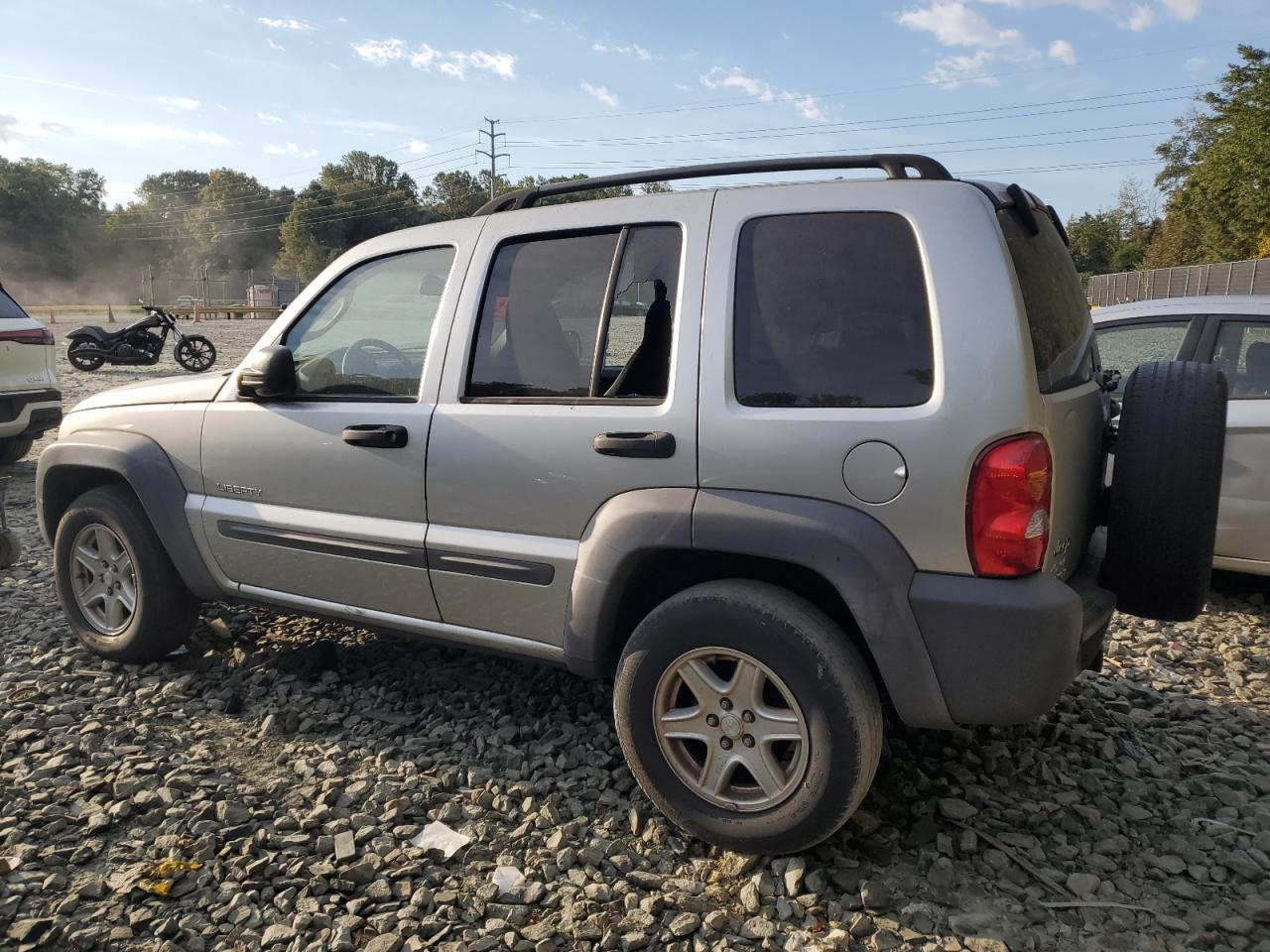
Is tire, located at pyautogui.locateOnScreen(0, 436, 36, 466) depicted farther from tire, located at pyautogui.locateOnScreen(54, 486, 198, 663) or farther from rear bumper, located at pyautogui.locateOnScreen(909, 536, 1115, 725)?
rear bumper, located at pyautogui.locateOnScreen(909, 536, 1115, 725)

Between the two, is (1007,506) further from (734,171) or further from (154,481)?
(154,481)

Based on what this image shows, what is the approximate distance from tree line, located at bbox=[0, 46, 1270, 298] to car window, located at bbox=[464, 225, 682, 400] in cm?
4294

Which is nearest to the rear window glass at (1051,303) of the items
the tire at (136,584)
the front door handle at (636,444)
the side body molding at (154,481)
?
the front door handle at (636,444)

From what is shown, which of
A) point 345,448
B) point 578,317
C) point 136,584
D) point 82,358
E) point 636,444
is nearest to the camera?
→ point 636,444

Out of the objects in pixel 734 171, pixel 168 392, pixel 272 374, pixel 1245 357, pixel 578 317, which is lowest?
pixel 168 392

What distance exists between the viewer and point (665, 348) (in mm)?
2896

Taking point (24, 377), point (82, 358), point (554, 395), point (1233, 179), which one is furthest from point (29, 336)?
point (1233, 179)

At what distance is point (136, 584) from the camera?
159 inches

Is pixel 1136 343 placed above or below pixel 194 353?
above

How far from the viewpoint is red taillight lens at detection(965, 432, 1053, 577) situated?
7.79 feet

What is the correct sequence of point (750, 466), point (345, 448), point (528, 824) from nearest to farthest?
point (750, 466) → point (528, 824) → point (345, 448)

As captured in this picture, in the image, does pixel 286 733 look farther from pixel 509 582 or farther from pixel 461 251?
pixel 461 251

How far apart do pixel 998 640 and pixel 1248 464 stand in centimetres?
306

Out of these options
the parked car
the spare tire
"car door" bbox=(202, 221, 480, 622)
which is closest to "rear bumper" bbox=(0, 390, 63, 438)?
the parked car
